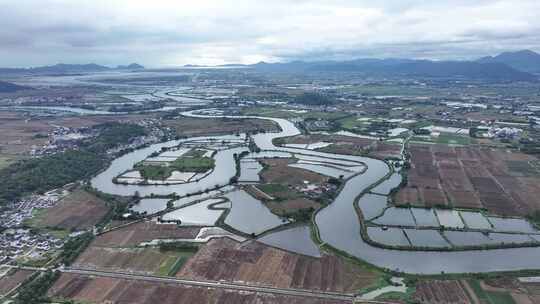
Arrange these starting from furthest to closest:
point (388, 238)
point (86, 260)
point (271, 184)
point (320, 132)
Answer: point (320, 132) < point (271, 184) < point (388, 238) < point (86, 260)

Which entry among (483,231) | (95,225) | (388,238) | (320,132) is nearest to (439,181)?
(483,231)

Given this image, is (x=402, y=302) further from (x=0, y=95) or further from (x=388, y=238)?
(x=0, y=95)

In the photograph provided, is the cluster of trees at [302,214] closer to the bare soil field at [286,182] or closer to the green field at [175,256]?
the bare soil field at [286,182]

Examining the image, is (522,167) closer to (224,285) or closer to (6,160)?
(224,285)

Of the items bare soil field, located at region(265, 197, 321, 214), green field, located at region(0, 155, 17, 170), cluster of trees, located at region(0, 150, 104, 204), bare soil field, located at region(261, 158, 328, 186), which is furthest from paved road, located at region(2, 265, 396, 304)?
green field, located at region(0, 155, 17, 170)

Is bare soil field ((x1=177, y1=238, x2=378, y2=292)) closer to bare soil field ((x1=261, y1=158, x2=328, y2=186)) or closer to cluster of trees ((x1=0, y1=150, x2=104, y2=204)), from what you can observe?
bare soil field ((x1=261, y1=158, x2=328, y2=186))

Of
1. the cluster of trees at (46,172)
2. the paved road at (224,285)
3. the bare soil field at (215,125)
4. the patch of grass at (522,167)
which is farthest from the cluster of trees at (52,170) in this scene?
the patch of grass at (522,167)

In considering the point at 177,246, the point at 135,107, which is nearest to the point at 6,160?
the point at 177,246
